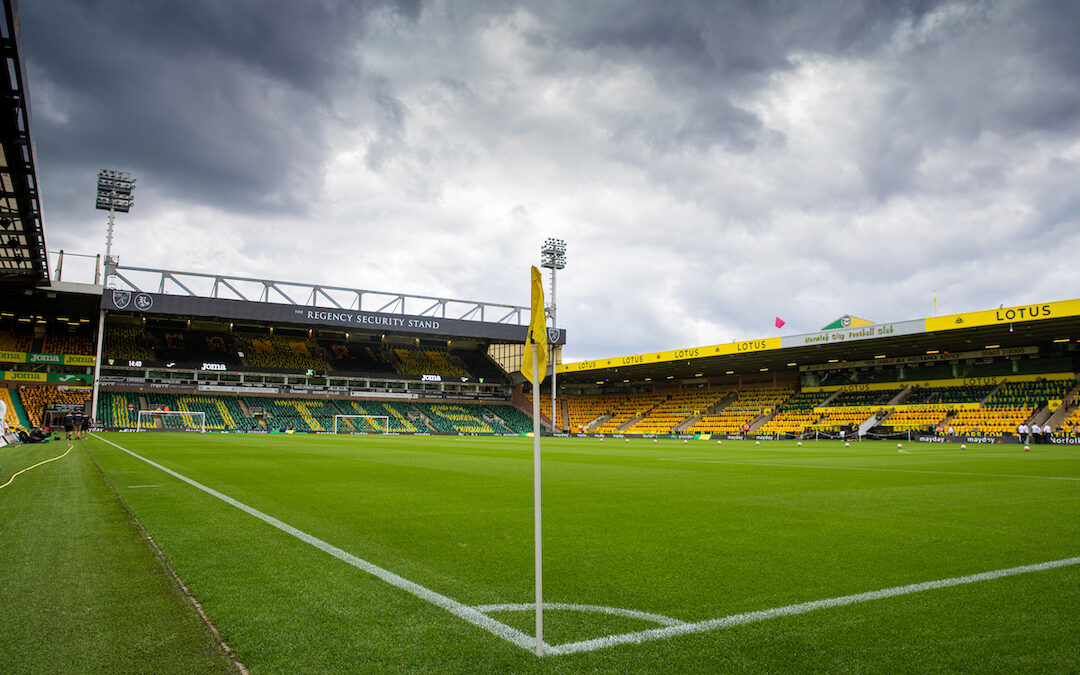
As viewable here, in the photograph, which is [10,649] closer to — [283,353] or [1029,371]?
[1029,371]

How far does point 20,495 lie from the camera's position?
7922 millimetres

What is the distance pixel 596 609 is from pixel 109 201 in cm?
5166

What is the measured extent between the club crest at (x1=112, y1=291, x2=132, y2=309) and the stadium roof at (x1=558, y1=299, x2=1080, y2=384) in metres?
35.3

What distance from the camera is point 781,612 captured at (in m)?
3.40

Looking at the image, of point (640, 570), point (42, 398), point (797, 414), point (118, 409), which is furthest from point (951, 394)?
point (42, 398)

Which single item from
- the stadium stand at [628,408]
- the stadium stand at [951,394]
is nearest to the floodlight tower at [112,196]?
the stadium stand at [628,408]

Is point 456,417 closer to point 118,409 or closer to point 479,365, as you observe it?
point 479,365

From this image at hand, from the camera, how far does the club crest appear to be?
43.7m

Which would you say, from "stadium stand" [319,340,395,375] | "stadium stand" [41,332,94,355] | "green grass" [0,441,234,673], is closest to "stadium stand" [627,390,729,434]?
"stadium stand" [319,340,395,375]

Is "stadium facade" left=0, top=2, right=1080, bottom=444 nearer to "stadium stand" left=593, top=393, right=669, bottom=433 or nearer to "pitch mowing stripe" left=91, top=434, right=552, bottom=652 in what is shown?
"stadium stand" left=593, top=393, right=669, bottom=433

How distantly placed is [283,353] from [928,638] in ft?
202

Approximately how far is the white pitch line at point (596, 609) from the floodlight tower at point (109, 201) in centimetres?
4984

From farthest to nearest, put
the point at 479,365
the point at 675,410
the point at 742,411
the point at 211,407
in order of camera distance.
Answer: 1. the point at 479,365
2. the point at 675,410
3. the point at 211,407
4. the point at 742,411

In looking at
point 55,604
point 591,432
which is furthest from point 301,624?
point 591,432
